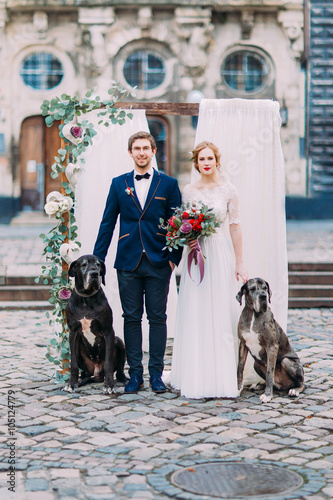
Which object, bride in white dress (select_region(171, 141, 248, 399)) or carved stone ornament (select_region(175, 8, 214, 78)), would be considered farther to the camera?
carved stone ornament (select_region(175, 8, 214, 78))

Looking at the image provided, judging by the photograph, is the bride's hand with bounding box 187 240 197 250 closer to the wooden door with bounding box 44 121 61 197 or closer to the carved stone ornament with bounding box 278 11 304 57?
the wooden door with bounding box 44 121 61 197

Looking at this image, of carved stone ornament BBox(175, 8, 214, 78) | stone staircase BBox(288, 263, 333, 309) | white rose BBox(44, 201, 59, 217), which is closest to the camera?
white rose BBox(44, 201, 59, 217)

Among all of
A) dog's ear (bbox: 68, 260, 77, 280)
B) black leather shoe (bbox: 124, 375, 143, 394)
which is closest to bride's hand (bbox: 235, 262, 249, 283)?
black leather shoe (bbox: 124, 375, 143, 394)

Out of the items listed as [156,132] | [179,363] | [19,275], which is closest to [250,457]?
[179,363]

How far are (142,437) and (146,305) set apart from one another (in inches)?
55.7

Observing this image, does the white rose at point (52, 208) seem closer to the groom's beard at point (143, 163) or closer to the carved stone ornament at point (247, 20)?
the groom's beard at point (143, 163)

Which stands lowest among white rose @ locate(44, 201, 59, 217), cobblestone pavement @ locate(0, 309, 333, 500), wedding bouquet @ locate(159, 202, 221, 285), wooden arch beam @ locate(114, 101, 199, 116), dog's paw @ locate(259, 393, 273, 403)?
cobblestone pavement @ locate(0, 309, 333, 500)

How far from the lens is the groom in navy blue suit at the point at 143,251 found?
20.9 feet

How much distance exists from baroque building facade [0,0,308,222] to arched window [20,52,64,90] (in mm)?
25

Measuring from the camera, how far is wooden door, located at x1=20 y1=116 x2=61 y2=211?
20141mm

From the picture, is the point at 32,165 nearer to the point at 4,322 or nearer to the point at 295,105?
the point at 295,105

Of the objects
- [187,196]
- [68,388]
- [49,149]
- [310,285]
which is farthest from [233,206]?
[49,149]

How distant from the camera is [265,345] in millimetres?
6344

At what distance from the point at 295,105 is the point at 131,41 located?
14.2ft
